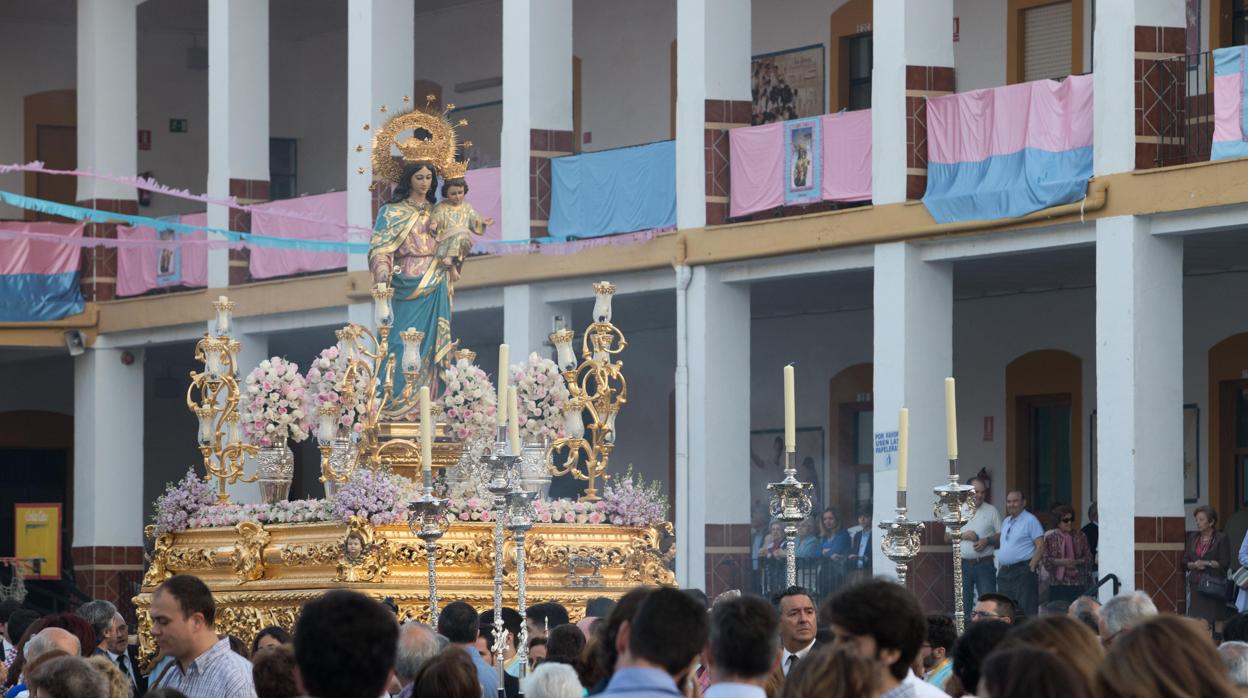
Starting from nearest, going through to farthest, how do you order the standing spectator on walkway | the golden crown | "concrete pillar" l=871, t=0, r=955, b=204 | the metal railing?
the golden crown, the metal railing, the standing spectator on walkway, "concrete pillar" l=871, t=0, r=955, b=204

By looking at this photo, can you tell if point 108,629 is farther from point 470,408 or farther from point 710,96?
point 710,96

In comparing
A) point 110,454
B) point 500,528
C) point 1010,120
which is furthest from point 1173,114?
point 110,454

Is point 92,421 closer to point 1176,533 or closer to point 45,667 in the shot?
point 1176,533

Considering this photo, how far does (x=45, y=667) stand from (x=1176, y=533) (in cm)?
1310

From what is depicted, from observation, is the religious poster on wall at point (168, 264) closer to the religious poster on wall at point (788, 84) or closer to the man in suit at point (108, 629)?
the religious poster on wall at point (788, 84)

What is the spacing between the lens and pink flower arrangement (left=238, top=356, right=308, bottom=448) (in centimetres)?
1598

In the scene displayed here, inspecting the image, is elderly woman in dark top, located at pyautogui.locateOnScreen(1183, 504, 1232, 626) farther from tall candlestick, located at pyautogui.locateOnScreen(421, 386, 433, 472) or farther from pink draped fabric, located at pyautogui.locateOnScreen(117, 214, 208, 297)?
pink draped fabric, located at pyautogui.locateOnScreen(117, 214, 208, 297)

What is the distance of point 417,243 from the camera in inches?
661

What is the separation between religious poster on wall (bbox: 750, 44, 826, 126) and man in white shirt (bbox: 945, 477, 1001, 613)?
6.71 metres

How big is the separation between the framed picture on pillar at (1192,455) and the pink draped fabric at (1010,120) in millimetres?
4335

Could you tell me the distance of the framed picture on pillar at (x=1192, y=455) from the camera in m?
23.1

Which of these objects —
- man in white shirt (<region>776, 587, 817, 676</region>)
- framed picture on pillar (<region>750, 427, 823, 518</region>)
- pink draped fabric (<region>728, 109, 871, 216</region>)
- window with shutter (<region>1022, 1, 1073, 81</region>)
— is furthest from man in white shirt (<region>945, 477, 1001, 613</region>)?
man in white shirt (<region>776, 587, 817, 676</region>)

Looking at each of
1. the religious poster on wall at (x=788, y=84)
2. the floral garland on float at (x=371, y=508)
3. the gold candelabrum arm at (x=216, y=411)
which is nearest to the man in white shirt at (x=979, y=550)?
the floral garland on float at (x=371, y=508)

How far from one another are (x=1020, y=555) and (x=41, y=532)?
11.2 m
